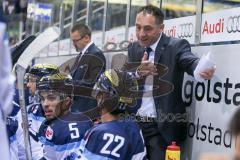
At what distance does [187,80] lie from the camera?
433 centimetres

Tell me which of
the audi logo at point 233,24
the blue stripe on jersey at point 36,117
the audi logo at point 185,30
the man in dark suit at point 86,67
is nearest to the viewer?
the audi logo at point 233,24

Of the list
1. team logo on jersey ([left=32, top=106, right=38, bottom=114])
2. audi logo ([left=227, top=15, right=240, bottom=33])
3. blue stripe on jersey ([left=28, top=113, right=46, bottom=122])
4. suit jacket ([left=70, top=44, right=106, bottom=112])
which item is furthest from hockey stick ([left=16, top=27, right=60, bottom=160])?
suit jacket ([left=70, top=44, right=106, bottom=112])

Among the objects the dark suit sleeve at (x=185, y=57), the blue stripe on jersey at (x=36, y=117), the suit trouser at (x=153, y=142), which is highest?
the dark suit sleeve at (x=185, y=57)

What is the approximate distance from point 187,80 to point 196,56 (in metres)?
0.28

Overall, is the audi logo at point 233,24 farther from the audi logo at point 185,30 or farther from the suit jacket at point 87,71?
the suit jacket at point 87,71

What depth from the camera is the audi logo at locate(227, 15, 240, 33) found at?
3742 millimetres

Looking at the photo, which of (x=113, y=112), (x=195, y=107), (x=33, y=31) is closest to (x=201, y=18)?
(x=195, y=107)

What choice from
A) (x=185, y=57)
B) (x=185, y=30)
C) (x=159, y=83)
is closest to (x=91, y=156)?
(x=185, y=57)

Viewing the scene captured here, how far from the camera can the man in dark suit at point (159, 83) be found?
4117 millimetres

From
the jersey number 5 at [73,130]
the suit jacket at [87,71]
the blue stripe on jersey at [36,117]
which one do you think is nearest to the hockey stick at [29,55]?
the jersey number 5 at [73,130]

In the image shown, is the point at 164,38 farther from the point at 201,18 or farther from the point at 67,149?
the point at 67,149

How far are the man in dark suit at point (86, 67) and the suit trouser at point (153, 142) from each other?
77 centimetres

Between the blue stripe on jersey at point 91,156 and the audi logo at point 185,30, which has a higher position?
the audi logo at point 185,30

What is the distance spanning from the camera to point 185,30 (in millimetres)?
4430
